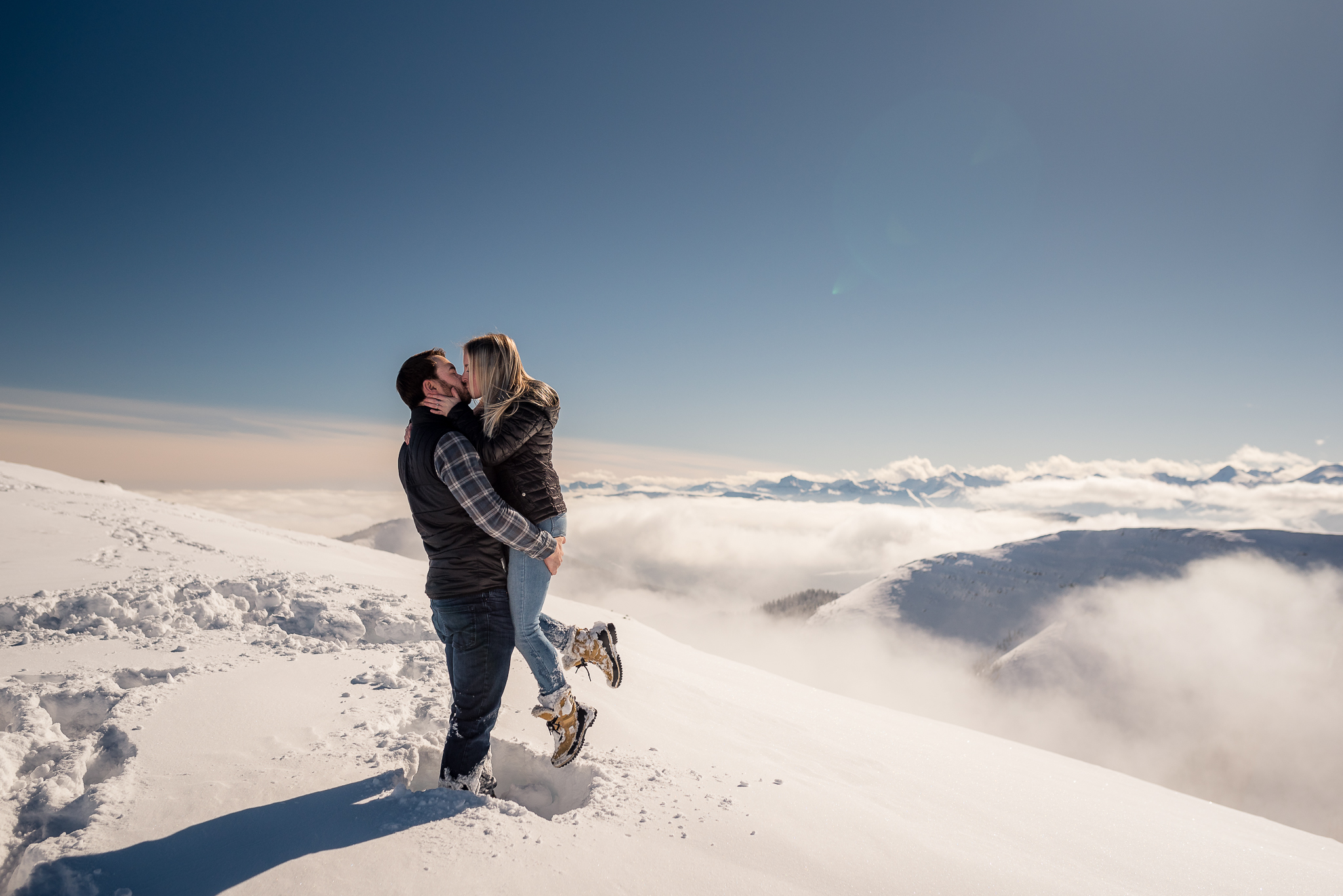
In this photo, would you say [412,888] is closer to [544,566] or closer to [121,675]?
[544,566]

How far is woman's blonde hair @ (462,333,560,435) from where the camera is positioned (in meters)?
3.35

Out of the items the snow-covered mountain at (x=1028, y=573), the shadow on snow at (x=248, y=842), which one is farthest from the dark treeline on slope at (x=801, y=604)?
the shadow on snow at (x=248, y=842)

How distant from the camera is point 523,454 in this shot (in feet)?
11.7

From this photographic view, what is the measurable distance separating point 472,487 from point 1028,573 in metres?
190

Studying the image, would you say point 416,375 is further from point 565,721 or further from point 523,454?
point 565,721

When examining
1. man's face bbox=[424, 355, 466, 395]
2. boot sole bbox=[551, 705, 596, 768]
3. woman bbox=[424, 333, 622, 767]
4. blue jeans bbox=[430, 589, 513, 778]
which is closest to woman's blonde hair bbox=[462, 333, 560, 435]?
woman bbox=[424, 333, 622, 767]

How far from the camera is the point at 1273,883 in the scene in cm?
354

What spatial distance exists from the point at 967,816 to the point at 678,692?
2767 millimetres

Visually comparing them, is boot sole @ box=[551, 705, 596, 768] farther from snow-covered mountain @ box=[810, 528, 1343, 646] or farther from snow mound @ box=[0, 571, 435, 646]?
snow-covered mountain @ box=[810, 528, 1343, 646]

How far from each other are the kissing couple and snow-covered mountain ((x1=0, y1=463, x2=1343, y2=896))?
0.58 metres

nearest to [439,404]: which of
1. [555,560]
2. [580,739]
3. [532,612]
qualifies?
[555,560]

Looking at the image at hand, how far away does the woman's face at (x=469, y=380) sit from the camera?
340cm

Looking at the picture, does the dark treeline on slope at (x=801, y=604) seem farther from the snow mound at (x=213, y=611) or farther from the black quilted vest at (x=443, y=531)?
the black quilted vest at (x=443, y=531)

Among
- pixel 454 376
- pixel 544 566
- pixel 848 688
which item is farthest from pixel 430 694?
pixel 848 688
